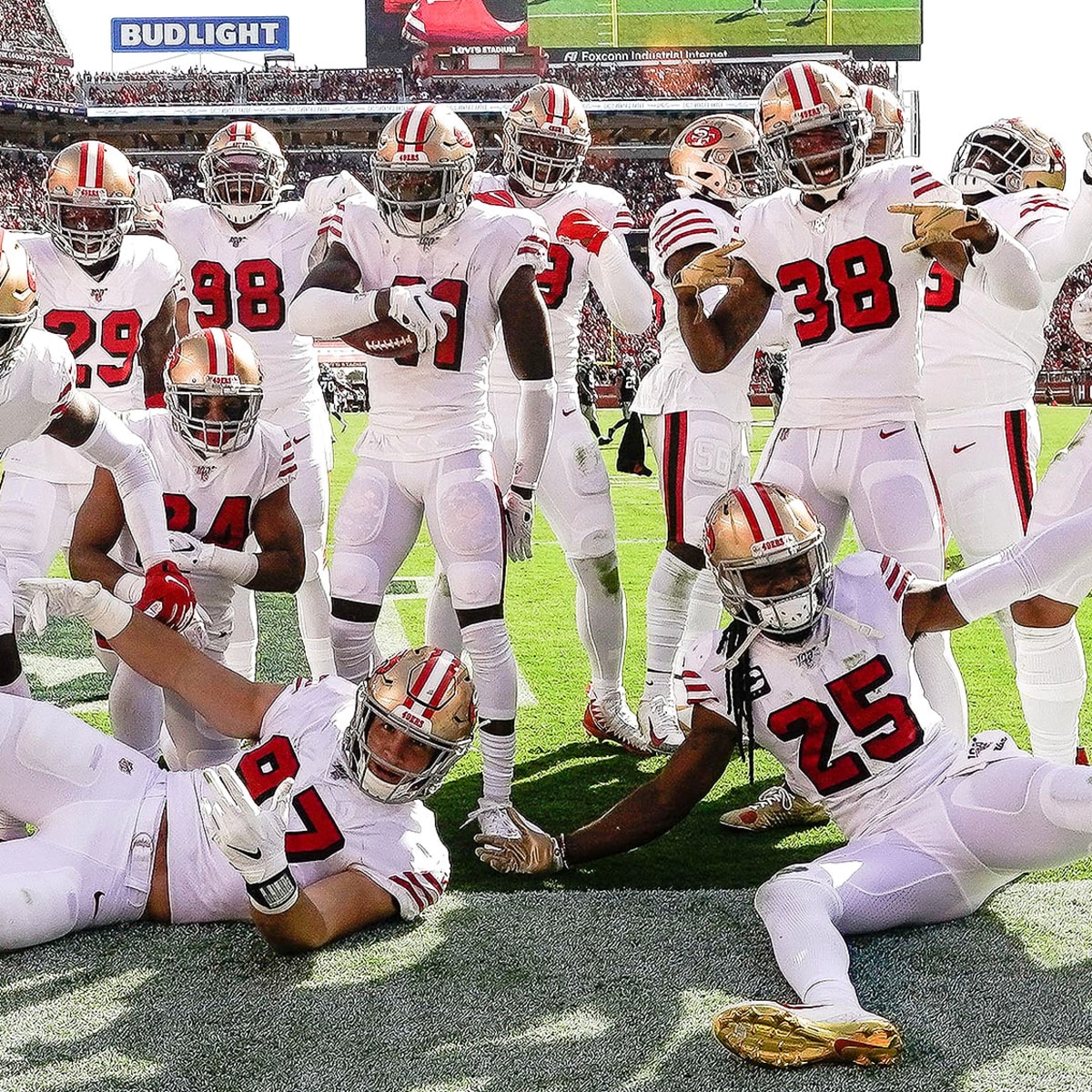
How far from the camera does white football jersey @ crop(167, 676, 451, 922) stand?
2971 mm

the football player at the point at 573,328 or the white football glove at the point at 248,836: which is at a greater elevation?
the football player at the point at 573,328

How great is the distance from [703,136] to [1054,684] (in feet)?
7.33

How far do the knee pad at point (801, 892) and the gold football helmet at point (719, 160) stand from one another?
2.64 meters

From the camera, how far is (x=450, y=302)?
3.88m

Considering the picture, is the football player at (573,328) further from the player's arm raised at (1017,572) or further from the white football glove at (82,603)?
the player's arm raised at (1017,572)

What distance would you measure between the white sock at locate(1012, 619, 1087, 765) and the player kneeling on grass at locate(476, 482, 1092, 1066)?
67 centimetres

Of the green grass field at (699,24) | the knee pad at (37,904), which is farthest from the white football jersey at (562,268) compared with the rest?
the green grass field at (699,24)

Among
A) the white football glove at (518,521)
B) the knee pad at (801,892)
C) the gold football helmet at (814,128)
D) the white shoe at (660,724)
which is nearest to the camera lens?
the knee pad at (801,892)

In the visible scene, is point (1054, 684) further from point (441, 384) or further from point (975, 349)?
point (441, 384)

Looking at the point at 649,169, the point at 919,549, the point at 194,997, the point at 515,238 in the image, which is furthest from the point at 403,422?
A: the point at 649,169

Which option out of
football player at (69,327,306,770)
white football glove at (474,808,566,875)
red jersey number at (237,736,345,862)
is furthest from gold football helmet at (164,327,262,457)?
white football glove at (474,808,566,875)

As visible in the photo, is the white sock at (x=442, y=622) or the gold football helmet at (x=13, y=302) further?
the white sock at (x=442, y=622)

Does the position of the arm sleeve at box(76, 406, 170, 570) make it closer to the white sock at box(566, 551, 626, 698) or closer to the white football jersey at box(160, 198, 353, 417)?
the white football jersey at box(160, 198, 353, 417)

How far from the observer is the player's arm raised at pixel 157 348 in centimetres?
483
